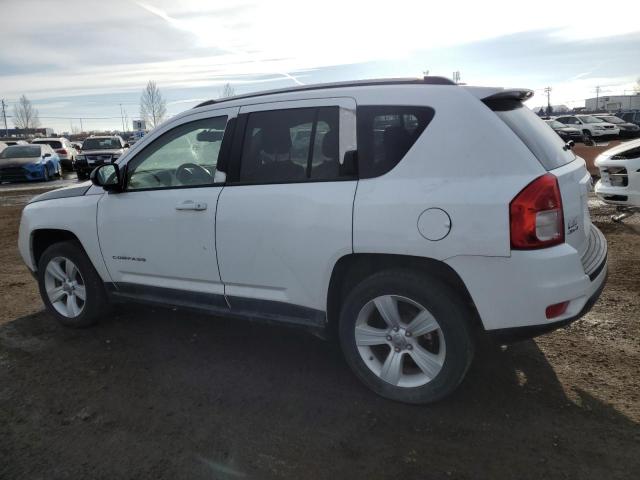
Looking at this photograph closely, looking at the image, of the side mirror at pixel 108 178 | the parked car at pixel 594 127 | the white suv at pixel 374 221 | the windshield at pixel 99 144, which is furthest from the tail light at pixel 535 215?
the parked car at pixel 594 127

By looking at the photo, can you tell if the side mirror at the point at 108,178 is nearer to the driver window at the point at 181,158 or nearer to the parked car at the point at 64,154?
the driver window at the point at 181,158

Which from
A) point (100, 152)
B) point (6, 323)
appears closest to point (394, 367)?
point (6, 323)

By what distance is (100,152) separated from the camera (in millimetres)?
22438

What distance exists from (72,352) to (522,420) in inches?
131

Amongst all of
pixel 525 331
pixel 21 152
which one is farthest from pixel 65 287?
pixel 21 152

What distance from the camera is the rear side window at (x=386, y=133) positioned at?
3129 mm

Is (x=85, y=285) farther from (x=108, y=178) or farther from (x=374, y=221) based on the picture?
(x=374, y=221)

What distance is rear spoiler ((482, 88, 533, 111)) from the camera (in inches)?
122

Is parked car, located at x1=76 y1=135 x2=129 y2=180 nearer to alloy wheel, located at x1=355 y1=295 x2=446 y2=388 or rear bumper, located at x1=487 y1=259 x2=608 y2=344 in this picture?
alloy wheel, located at x1=355 y1=295 x2=446 y2=388

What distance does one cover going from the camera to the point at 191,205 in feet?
12.4

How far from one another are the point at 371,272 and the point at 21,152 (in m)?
21.7

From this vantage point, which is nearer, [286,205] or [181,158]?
[286,205]

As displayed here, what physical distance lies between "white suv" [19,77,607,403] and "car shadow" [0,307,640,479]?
0.34m

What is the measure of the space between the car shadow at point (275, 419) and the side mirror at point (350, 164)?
128 centimetres
